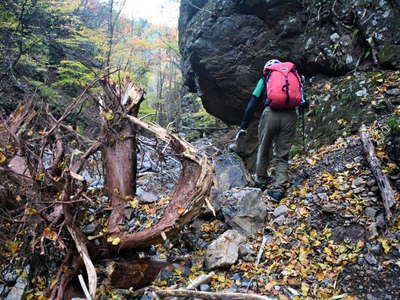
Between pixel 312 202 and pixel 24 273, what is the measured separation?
3.80 m

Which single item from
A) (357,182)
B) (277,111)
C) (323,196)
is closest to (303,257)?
(323,196)

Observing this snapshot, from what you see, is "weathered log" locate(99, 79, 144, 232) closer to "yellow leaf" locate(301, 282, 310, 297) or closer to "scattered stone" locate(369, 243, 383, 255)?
"yellow leaf" locate(301, 282, 310, 297)

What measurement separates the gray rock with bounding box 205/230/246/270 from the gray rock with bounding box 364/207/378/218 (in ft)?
5.24

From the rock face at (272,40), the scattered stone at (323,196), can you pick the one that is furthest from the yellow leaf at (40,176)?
the rock face at (272,40)

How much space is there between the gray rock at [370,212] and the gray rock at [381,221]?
0.06 metres

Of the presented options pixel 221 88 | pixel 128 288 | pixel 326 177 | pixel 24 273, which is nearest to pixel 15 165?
pixel 24 273

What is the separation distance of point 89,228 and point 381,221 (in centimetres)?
356

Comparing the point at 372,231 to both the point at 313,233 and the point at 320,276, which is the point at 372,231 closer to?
the point at 313,233

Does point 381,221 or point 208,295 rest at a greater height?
point 381,221

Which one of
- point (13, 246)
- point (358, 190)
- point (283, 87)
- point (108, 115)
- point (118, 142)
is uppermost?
point (283, 87)

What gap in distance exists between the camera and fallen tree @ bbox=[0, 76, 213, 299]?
11.3 ft

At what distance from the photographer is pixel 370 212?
12.4 feet

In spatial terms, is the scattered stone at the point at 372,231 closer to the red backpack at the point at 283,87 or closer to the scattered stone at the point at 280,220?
the scattered stone at the point at 280,220

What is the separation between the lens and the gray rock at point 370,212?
12.2ft
